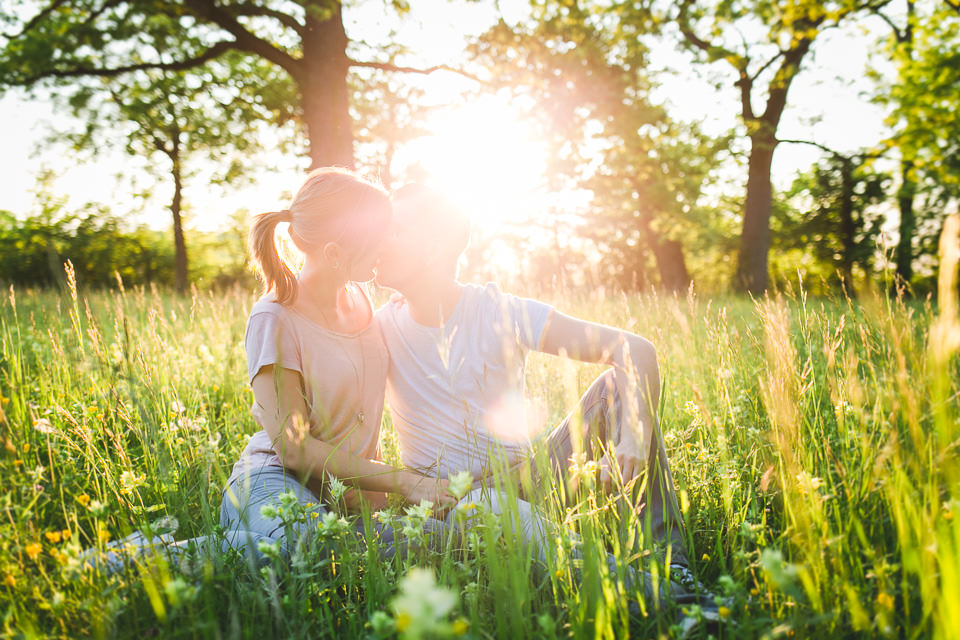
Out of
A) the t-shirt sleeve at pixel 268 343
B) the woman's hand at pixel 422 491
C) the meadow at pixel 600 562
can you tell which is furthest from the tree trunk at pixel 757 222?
the t-shirt sleeve at pixel 268 343

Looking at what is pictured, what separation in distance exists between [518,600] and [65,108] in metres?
16.4

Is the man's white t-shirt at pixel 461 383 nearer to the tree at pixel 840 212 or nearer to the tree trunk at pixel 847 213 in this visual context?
the tree at pixel 840 212

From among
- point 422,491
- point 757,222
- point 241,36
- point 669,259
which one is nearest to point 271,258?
point 422,491

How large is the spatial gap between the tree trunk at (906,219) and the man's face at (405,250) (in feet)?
53.1

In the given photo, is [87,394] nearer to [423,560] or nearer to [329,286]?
[329,286]

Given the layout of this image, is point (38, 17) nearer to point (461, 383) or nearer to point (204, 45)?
point (204, 45)

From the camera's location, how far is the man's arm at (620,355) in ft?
6.14

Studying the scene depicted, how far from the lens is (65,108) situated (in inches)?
500

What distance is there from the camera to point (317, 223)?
2.30 metres

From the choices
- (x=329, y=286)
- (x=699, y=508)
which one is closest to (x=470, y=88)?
(x=329, y=286)

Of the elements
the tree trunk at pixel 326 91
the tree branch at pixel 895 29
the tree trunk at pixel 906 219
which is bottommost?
the tree trunk at pixel 906 219

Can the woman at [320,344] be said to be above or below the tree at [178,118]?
below

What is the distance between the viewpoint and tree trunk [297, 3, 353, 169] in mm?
7805

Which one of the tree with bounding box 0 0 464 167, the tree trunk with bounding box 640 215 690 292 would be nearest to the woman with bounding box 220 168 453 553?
the tree with bounding box 0 0 464 167
